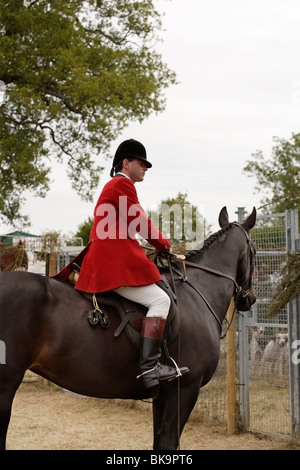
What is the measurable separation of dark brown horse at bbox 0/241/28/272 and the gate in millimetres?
4977

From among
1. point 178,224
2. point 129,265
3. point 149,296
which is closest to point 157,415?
point 149,296

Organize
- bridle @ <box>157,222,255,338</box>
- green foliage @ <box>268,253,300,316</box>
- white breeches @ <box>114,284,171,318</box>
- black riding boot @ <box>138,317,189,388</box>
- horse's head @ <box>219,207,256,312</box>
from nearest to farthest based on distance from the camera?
black riding boot @ <box>138,317,189,388</box>
white breeches @ <box>114,284,171,318</box>
bridle @ <box>157,222,255,338</box>
horse's head @ <box>219,207,256,312</box>
green foliage @ <box>268,253,300,316</box>

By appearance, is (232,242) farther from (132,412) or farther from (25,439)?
(132,412)

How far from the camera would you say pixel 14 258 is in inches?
424

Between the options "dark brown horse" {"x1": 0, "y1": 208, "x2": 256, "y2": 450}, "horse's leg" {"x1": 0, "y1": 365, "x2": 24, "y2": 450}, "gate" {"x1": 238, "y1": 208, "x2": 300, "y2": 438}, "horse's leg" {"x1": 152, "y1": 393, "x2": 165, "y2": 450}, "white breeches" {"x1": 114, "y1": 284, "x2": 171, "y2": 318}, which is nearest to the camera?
"horse's leg" {"x1": 0, "y1": 365, "x2": 24, "y2": 450}

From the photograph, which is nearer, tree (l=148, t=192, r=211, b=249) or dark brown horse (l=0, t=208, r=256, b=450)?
dark brown horse (l=0, t=208, r=256, b=450)

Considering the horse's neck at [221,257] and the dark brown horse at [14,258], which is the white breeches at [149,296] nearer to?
the horse's neck at [221,257]

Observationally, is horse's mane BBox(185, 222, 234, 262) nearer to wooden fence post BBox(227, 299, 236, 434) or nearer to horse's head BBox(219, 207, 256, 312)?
horse's head BBox(219, 207, 256, 312)

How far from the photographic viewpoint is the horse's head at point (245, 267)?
5246 millimetres

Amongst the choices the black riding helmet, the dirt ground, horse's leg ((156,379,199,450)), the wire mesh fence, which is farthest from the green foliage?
the black riding helmet

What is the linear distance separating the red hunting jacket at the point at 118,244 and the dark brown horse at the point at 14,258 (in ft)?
21.6

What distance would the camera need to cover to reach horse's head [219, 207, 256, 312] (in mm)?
5246

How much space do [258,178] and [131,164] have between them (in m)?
38.0

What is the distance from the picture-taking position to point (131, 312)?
4242 mm
